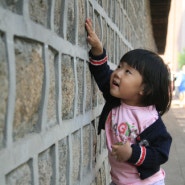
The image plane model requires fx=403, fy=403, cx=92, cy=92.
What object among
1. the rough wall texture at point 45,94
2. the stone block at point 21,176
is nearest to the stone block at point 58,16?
the rough wall texture at point 45,94

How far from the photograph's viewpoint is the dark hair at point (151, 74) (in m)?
1.64

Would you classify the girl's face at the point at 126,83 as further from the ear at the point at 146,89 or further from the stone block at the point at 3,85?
the stone block at the point at 3,85

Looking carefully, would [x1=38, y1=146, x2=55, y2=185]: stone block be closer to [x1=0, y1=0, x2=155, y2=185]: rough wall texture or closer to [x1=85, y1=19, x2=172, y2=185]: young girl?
[x1=0, y1=0, x2=155, y2=185]: rough wall texture

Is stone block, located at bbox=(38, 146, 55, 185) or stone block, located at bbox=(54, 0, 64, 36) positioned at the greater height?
stone block, located at bbox=(54, 0, 64, 36)

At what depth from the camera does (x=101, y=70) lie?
1.76 metres

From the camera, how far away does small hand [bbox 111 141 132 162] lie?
1.53 meters

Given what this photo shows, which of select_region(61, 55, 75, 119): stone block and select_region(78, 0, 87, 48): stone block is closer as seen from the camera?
select_region(61, 55, 75, 119): stone block

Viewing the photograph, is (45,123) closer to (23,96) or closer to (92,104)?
(23,96)

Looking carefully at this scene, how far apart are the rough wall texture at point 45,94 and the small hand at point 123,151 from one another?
13cm

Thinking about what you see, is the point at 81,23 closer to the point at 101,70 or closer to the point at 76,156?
the point at 101,70

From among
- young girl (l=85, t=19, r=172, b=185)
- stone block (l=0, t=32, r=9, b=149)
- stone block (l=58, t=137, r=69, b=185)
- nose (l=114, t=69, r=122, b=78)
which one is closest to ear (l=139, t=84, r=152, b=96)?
young girl (l=85, t=19, r=172, b=185)

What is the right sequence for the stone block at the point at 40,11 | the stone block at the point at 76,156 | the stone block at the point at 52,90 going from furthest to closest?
the stone block at the point at 76,156, the stone block at the point at 52,90, the stone block at the point at 40,11

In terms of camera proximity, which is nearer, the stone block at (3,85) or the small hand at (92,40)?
the stone block at (3,85)

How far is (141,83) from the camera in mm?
1646
